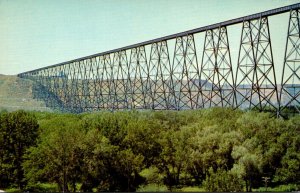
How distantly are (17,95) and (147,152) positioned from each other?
7384 centimetres

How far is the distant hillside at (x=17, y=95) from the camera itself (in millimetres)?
79956

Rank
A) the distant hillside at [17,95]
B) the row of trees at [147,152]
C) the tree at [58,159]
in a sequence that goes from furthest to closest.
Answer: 1. the distant hillside at [17,95]
2. the tree at [58,159]
3. the row of trees at [147,152]

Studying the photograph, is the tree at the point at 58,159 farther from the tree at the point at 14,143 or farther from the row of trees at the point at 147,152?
the tree at the point at 14,143

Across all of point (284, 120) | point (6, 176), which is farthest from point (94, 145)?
point (284, 120)

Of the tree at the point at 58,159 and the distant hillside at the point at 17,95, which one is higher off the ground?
the distant hillside at the point at 17,95

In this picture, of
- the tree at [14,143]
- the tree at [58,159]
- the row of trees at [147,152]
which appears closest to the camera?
the row of trees at [147,152]

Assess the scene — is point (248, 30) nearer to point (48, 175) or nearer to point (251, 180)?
point (251, 180)

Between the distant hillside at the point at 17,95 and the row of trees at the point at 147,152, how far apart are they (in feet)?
172

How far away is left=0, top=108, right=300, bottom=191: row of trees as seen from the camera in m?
22.5

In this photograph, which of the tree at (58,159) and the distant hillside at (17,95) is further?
the distant hillside at (17,95)

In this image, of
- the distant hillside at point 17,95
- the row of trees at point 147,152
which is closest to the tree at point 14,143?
the row of trees at point 147,152

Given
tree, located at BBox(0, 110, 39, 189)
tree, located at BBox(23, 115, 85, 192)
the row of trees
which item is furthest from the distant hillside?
tree, located at BBox(23, 115, 85, 192)

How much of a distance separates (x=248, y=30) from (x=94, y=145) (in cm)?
1233

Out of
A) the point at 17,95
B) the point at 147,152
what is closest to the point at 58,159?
the point at 147,152
